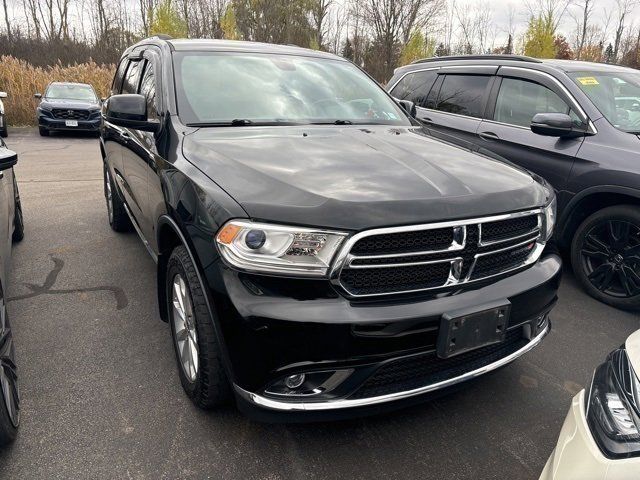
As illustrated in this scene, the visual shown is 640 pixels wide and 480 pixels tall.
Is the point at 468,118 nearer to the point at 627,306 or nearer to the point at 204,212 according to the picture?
the point at 627,306

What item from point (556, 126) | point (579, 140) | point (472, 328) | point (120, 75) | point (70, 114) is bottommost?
point (70, 114)

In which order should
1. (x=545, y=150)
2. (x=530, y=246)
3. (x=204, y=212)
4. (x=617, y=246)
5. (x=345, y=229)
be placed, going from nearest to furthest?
(x=345, y=229), (x=204, y=212), (x=530, y=246), (x=617, y=246), (x=545, y=150)

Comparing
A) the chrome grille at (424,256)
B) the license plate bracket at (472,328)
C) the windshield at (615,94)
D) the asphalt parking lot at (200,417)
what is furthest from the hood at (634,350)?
the windshield at (615,94)

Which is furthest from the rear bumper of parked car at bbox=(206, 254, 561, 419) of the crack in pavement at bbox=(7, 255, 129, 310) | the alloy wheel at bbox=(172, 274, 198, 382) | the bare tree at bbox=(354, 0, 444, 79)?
the bare tree at bbox=(354, 0, 444, 79)

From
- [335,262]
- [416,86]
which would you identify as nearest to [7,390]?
[335,262]

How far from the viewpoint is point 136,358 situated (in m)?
2.90

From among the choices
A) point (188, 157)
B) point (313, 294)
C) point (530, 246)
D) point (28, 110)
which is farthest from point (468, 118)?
point (28, 110)

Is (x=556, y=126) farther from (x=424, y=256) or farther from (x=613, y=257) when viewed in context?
(x=424, y=256)

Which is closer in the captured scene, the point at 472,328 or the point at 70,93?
the point at 472,328

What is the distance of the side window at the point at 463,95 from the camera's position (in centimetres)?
497

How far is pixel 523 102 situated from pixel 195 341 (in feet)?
12.5

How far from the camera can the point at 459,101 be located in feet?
17.1

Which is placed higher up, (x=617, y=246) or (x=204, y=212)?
(x=204, y=212)

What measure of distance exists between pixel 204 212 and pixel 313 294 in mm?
594
